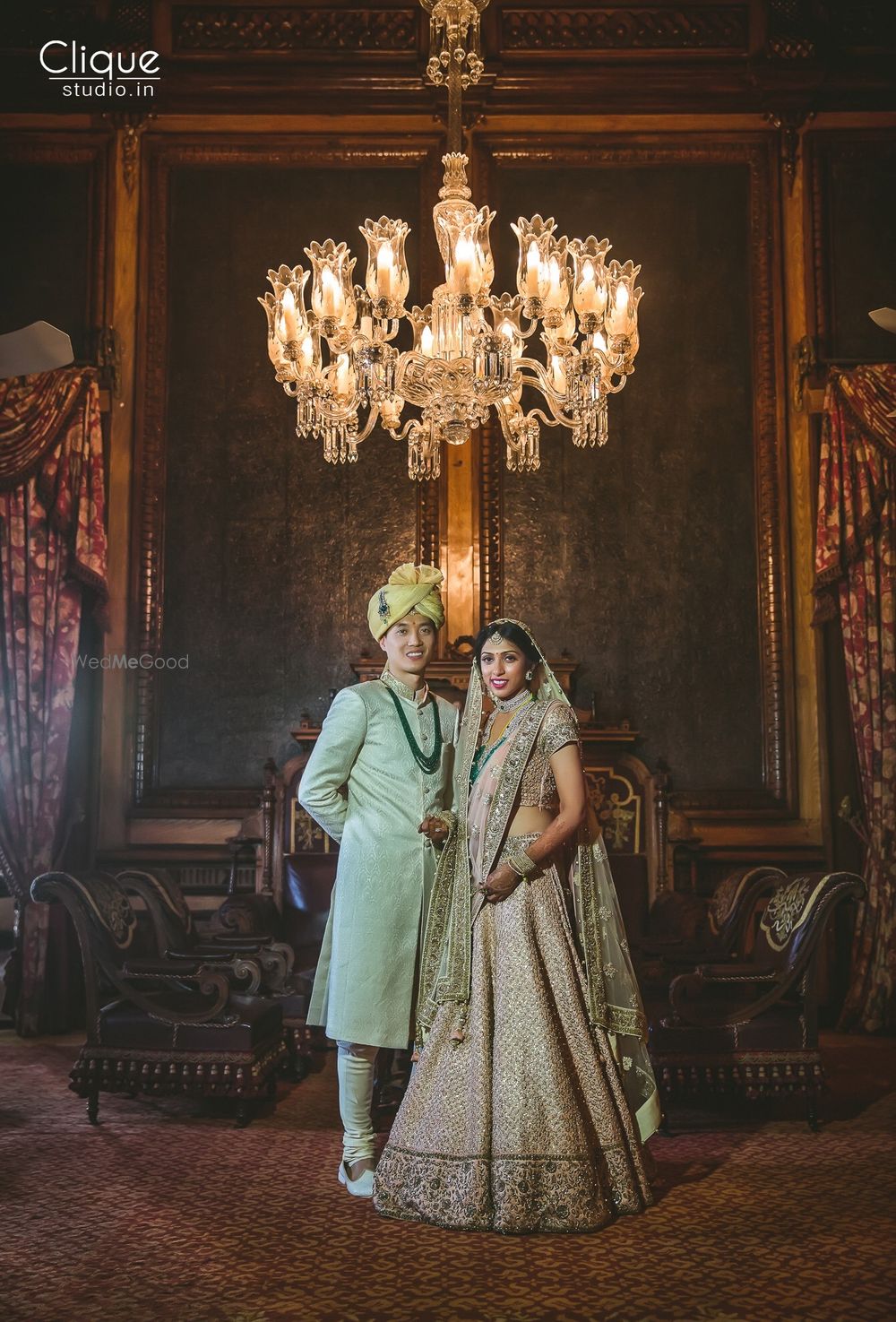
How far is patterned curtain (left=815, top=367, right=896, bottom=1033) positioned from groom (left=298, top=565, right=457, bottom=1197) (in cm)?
317

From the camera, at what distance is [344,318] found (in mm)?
4199

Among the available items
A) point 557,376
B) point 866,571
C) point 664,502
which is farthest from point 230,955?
point 866,571

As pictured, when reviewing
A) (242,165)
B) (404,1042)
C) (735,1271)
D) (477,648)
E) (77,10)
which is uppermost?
(77,10)

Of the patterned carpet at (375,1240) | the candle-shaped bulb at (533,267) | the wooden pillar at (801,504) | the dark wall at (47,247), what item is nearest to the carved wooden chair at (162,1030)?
the patterned carpet at (375,1240)

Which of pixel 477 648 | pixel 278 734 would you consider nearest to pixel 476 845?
pixel 477 648

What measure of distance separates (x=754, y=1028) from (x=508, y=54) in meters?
5.17

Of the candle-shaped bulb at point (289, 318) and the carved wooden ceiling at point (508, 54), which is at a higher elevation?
the carved wooden ceiling at point (508, 54)

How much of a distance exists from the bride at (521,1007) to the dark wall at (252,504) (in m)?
3.09

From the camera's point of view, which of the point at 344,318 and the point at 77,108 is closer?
the point at 344,318

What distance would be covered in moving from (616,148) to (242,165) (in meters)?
2.04

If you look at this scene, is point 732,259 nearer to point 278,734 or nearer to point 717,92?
point 717,92

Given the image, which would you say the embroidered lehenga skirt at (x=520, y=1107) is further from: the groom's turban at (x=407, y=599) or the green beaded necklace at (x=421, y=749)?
the groom's turban at (x=407, y=599)

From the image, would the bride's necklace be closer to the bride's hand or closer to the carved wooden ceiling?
the bride's hand

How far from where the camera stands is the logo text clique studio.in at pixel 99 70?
639cm
